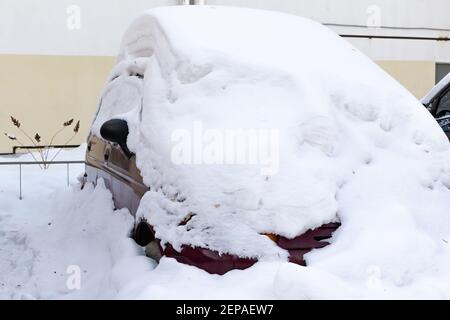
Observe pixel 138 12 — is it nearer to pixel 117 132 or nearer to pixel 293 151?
pixel 117 132

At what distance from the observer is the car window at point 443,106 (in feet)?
24.4

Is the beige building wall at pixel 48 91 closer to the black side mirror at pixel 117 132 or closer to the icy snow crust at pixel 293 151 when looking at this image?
the icy snow crust at pixel 293 151

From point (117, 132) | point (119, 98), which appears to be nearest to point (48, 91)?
point (119, 98)

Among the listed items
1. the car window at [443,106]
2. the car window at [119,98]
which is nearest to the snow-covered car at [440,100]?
the car window at [443,106]

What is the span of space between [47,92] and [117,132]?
722 cm

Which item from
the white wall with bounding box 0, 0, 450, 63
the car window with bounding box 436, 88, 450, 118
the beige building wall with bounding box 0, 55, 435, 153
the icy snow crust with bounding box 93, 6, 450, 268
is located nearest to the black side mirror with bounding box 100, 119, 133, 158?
the icy snow crust with bounding box 93, 6, 450, 268

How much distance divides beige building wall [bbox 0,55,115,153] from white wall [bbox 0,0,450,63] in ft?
0.65

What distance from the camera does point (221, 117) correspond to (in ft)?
11.6

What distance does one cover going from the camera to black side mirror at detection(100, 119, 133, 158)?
4070 millimetres

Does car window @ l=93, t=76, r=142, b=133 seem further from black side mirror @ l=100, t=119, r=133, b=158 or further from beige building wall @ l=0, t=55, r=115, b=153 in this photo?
beige building wall @ l=0, t=55, r=115, b=153

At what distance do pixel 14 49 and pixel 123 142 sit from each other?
739cm

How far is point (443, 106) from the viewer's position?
7.52m

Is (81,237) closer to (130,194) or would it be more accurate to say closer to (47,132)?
(130,194)

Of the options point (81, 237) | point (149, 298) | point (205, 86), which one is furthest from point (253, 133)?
point (81, 237)
